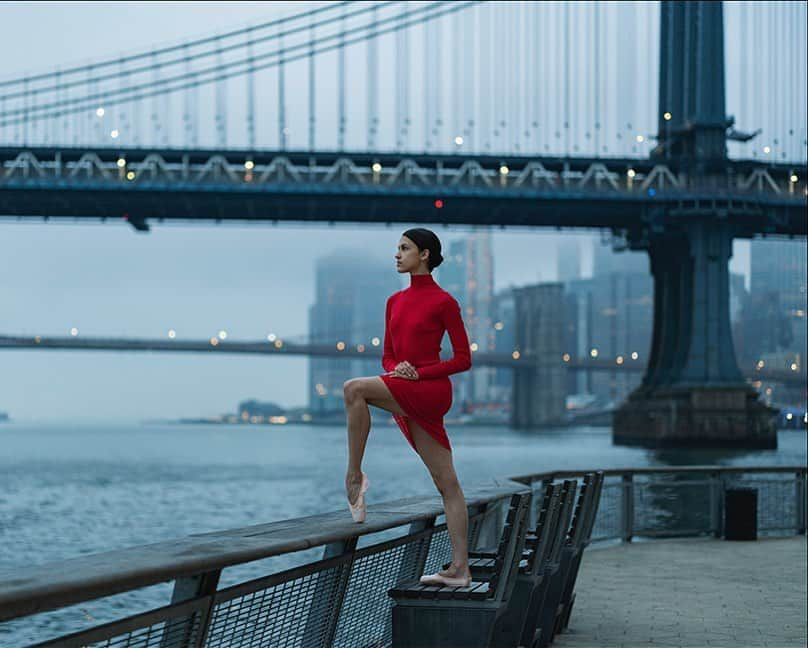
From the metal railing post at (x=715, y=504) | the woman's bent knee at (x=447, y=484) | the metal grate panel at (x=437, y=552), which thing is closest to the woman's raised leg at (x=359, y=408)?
the woman's bent knee at (x=447, y=484)

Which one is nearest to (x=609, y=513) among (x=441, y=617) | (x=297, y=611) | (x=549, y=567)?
(x=549, y=567)

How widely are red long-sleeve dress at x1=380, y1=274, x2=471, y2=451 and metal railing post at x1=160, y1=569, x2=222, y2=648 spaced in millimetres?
1606

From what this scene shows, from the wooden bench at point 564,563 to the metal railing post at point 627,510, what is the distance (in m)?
5.88

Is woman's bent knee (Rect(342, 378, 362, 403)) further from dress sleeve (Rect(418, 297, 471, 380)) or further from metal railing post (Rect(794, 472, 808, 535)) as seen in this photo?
metal railing post (Rect(794, 472, 808, 535))

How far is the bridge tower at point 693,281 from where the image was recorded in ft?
268

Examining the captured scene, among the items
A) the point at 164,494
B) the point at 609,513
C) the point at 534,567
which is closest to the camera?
the point at 534,567

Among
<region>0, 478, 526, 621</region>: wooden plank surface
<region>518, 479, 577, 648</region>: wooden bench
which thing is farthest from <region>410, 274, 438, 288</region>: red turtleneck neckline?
<region>518, 479, 577, 648</region>: wooden bench

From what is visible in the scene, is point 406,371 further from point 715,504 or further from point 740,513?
point 715,504

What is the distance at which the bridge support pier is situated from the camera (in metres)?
81.2

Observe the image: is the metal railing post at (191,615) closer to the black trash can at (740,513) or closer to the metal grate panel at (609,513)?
the metal grate panel at (609,513)

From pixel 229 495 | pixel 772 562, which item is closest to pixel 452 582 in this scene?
pixel 772 562

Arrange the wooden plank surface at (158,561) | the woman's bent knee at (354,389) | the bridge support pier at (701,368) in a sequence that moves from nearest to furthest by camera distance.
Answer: the wooden plank surface at (158,561), the woman's bent knee at (354,389), the bridge support pier at (701,368)

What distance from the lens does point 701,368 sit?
8238cm

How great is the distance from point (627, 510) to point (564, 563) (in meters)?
6.85
